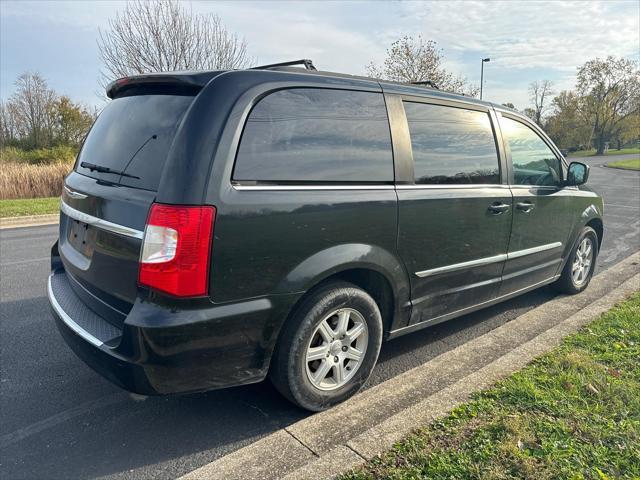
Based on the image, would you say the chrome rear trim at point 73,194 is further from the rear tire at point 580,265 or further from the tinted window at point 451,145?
the rear tire at point 580,265

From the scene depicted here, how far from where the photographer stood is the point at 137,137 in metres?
2.56

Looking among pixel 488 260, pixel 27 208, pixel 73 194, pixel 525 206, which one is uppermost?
pixel 73 194

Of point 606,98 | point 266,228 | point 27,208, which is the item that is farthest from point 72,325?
point 606,98

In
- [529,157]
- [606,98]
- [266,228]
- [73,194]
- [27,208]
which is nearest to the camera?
[266,228]

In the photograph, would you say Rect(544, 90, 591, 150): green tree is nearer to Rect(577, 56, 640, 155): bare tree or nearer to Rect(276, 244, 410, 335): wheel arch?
Rect(577, 56, 640, 155): bare tree

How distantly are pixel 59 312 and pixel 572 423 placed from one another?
2.94 metres

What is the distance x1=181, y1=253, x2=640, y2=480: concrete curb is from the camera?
2234 mm

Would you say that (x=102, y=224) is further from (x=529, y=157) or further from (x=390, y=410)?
(x=529, y=157)

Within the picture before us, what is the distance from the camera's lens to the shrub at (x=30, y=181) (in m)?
15.7

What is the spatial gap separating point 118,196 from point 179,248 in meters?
0.54

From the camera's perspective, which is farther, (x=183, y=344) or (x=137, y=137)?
(x=137, y=137)

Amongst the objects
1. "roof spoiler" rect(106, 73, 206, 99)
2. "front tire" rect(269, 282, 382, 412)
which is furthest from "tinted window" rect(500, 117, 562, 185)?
"roof spoiler" rect(106, 73, 206, 99)

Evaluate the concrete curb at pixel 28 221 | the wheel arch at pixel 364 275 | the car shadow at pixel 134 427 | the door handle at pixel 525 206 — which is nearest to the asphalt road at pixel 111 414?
the car shadow at pixel 134 427

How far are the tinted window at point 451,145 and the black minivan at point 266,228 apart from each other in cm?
1
